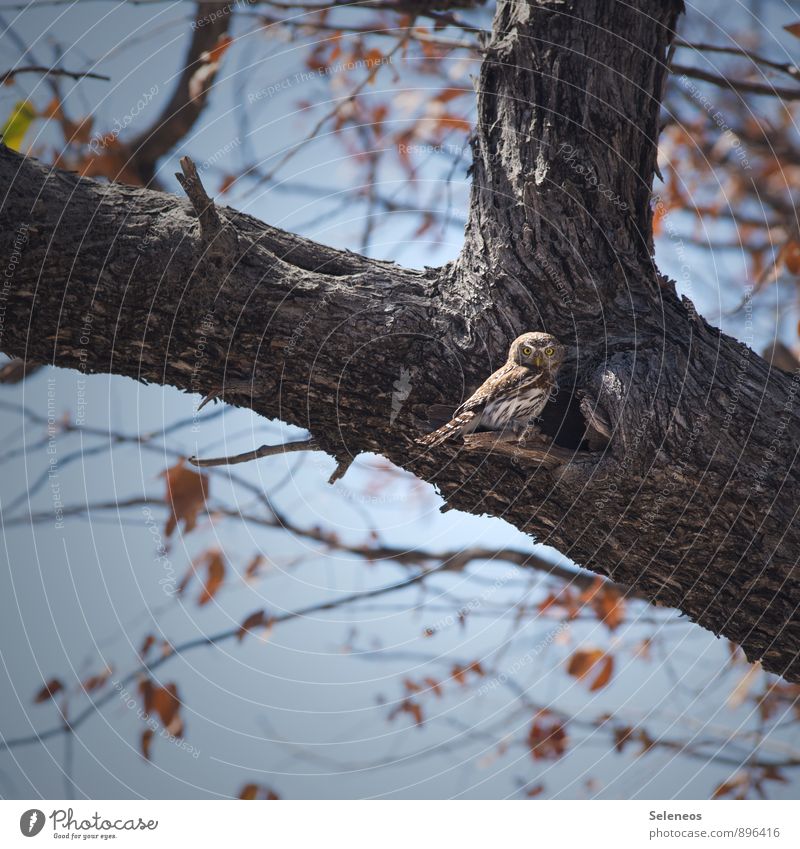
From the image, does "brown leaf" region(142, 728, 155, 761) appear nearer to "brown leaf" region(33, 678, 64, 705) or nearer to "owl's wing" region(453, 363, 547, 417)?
"brown leaf" region(33, 678, 64, 705)

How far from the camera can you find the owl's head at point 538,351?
7.99 feet

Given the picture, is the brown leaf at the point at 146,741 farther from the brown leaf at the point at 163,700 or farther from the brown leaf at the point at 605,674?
the brown leaf at the point at 605,674

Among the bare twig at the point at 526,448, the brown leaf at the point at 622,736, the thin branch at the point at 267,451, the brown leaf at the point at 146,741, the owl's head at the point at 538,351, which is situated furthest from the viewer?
the brown leaf at the point at 622,736

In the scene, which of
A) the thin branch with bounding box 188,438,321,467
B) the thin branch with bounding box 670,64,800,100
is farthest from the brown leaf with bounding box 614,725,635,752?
the thin branch with bounding box 670,64,800,100

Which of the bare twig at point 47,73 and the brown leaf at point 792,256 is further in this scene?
the brown leaf at point 792,256

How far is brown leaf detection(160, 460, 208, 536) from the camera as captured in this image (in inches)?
178

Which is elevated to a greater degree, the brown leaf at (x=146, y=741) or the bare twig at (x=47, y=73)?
the bare twig at (x=47, y=73)

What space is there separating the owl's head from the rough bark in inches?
3.7

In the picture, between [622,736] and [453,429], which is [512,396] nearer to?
[453,429]

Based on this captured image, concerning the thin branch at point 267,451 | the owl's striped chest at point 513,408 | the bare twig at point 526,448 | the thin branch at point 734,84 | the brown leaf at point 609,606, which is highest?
the thin branch at point 734,84

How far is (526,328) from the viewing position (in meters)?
2.61

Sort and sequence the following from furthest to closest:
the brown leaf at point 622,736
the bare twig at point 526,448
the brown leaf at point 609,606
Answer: the brown leaf at point 609,606, the brown leaf at point 622,736, the bare twig at point 526,448

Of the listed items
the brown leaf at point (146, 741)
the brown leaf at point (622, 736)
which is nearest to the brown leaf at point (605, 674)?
the brown leaf at point (622, 736)
